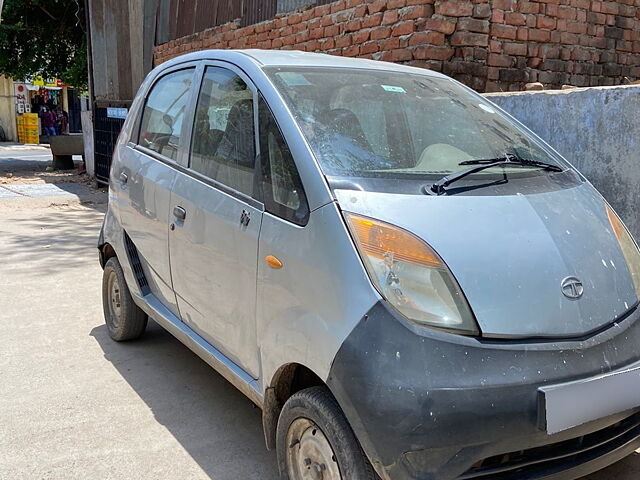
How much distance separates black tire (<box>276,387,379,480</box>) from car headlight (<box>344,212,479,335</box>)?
43cm

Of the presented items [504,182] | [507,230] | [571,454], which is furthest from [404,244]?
[571,454]

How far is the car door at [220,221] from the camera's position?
8.70ft

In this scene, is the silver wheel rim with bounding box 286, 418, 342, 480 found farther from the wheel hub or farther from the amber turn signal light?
the wheel hub

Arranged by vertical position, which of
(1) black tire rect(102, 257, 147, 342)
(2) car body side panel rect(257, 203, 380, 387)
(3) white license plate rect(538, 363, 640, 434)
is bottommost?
(1) black tire rect(102, 257, 147, 342)

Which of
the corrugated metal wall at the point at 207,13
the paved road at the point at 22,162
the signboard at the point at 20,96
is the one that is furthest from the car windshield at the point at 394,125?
the signboard at the point at 20,96

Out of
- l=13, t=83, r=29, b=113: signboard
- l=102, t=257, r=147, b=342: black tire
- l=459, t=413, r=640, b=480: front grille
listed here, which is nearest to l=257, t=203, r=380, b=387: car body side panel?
l=459, t=413, r=640, b=480: front grille

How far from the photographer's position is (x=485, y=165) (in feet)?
8.48

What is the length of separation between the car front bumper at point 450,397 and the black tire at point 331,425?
0.27ft

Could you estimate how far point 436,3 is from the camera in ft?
17.1

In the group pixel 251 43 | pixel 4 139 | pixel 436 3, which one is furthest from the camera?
pixel 4 139

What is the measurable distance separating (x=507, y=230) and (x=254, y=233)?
3.23 ft

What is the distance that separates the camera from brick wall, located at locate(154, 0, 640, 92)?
17.4ft

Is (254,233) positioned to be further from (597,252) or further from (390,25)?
(390,25)

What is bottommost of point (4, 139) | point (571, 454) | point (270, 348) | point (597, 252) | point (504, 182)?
point (4, 139)
